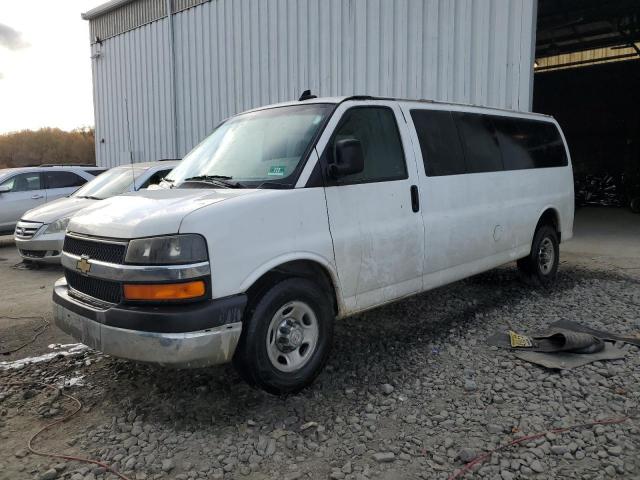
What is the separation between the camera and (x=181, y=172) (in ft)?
14.4

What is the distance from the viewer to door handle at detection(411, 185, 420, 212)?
4371 millimetres

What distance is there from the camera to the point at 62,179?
11.5 meters

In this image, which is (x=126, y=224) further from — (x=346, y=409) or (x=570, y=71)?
(x=570, y=71)

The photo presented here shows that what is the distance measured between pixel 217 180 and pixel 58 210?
552 cm

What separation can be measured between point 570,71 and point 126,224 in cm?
2353

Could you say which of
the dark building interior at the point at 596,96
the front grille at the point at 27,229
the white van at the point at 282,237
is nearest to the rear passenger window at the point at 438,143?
the white van at the point at 282,237

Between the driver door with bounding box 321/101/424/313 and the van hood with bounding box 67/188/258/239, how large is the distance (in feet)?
2.31

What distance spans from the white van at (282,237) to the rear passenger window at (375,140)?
12 millimetres

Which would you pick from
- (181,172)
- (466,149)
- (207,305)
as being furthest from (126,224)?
(466,149)

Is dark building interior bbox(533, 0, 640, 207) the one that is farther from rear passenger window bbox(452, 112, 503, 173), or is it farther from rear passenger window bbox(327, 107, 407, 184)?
rear passenger window bbox(327, 107, 407, 184)

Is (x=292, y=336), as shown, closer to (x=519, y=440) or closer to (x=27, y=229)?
(x=519, y=440)

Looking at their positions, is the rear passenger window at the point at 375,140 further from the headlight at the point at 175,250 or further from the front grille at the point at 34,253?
the front grille at the point at 34,253

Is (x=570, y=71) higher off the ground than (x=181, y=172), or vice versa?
(x=570, y=71)

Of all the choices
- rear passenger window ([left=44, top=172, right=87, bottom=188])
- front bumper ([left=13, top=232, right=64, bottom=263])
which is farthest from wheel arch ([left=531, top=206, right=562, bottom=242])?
rear passenger window ([left=44, top=172, right=87, bottom=188])
